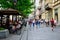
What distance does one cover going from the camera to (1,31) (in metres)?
18.2

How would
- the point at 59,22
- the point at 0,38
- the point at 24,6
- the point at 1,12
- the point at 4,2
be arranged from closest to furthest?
the point at 0,38
the point at 1,12
the point at 59,22
the point at 4,2
the point at 24,6

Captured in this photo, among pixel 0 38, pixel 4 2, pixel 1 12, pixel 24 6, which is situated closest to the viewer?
pixel 0 38

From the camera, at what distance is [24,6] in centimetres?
4838

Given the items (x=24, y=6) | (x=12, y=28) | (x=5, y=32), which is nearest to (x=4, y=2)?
(x=24, y=6)

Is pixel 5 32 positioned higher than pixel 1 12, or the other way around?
pixel 1 12

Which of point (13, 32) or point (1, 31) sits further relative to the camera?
point (13, 32)

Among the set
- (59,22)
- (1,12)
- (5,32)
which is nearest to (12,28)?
(1,12)

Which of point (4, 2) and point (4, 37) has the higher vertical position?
point (4, 2)

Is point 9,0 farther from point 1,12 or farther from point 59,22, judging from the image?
point 1,12

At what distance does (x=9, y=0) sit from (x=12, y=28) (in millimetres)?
20646

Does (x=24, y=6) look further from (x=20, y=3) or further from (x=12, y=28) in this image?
(x=12, y=28)

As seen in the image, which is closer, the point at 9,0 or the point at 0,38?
the point at 0,38

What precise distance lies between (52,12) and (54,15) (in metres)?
2.24

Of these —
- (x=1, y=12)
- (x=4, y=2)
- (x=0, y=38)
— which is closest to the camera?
(x=0, y=38)
